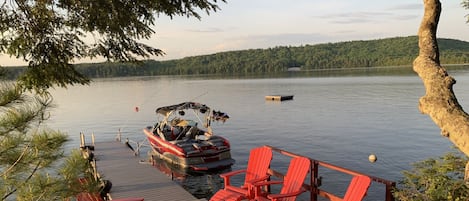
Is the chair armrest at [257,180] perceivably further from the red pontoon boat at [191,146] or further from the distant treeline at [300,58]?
the distant treeline at [300,58]

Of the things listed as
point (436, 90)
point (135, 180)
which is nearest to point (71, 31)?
point (436, 90)

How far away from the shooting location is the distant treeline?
136m

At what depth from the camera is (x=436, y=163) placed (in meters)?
5.21

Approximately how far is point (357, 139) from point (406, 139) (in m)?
2.87

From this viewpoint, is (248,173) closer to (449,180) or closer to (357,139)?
(449,180)

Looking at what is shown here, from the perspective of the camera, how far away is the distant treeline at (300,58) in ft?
448

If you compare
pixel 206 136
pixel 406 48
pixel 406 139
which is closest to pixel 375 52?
pixel 406 48

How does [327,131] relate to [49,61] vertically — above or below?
below

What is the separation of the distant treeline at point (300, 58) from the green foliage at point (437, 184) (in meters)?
136

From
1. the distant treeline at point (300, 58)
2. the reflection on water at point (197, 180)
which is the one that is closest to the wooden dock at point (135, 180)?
the reflection on water at point (197, 180)

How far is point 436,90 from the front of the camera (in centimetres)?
280

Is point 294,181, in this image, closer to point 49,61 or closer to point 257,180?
point 257,180

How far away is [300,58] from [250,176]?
158 m

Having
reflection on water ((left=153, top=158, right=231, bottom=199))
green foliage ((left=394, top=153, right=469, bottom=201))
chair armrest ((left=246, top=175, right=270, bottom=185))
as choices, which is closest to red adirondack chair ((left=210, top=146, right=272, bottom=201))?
chair armrest ((left=246, top=175, right=270, bottom=185))
